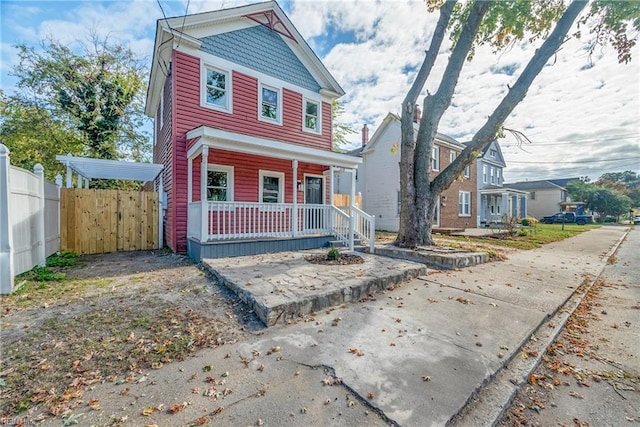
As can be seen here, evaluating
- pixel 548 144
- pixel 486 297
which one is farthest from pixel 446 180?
pixel 548 144

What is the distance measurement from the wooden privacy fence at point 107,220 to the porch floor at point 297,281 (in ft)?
13.5

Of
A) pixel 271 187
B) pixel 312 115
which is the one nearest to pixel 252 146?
pixel 271 187

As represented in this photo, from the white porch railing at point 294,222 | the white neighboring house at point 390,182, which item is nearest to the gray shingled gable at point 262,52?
the white porch railing at point 294,222

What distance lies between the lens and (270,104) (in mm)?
10211

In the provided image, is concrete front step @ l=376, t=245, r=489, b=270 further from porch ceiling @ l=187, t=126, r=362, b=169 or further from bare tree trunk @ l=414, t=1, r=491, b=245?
porch ceiling @ l=187, t=126, r=362, b=169

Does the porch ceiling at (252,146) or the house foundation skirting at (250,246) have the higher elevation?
the porch ceiling at (252,146)

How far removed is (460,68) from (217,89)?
7.51m

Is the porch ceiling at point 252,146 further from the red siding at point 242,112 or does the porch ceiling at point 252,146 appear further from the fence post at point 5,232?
the fence post at point 5,232

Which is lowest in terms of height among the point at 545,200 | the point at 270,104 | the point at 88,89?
the point at 545,200

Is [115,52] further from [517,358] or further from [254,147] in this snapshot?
[517,358]

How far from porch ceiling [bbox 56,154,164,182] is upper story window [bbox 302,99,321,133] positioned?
18.4 ft

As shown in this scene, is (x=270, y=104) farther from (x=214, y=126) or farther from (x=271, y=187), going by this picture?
(x=271, y=187)

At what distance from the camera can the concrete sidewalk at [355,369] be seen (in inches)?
80.7

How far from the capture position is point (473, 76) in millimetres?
10812
